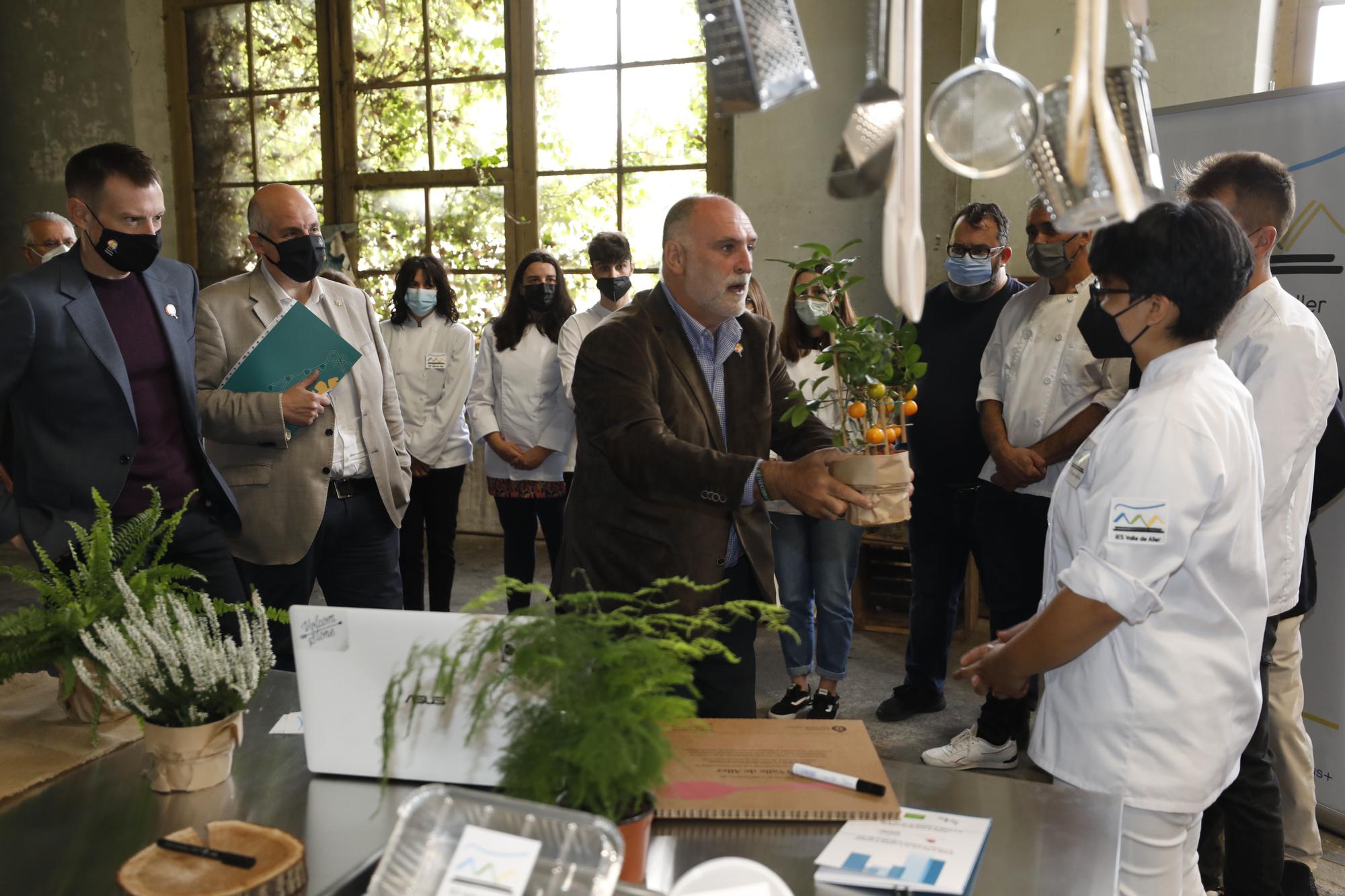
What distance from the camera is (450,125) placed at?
20.0ft

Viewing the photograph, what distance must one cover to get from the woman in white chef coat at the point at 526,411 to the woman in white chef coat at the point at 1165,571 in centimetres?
270

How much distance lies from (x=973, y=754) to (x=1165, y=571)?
73.6 inches

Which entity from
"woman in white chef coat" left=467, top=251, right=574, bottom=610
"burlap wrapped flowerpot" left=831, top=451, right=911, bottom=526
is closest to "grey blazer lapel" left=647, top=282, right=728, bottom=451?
"burlap wrapped flowerpot" left=831, top=451, right=911, bottom=526

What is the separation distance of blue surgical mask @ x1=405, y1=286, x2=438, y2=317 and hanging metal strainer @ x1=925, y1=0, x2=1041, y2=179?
12.0 feet

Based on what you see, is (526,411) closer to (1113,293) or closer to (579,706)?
(1113,293)

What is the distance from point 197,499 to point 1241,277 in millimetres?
2337

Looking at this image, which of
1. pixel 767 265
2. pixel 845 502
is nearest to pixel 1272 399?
pixel 845 502

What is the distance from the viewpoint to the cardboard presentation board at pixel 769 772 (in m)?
1.28

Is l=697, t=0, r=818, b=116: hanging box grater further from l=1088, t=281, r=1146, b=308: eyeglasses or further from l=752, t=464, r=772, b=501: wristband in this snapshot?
Answer: l=752, t=464, r=772, b=501: wristband

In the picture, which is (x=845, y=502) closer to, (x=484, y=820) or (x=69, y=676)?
(x=484, y=820)

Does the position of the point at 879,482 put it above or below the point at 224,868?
above

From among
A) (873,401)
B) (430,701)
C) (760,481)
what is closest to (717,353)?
(760,481)

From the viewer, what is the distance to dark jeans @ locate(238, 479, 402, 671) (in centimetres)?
278

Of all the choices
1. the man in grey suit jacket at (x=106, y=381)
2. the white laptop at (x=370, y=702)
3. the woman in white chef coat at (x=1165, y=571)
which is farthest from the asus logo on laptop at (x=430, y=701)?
the man in grey suit jacket at (x=106, y=381)
